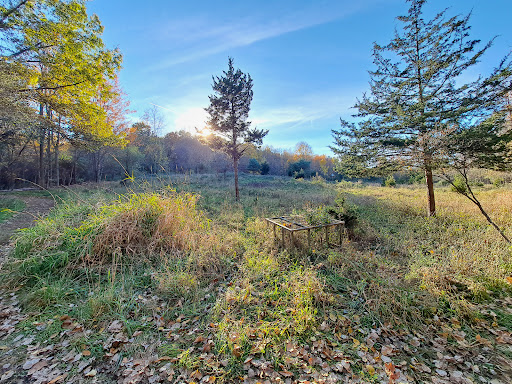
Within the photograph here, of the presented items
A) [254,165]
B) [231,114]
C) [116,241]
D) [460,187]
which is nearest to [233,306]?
[116,241]

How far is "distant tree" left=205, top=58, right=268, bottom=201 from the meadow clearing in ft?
24.0

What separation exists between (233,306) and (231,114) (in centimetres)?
1024

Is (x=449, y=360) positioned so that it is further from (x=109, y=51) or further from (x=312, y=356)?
(x=109, y=51)

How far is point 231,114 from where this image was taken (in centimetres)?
1110

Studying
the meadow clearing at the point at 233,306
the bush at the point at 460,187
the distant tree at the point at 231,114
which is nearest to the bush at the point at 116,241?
the meadow clearing at the point at 233,306

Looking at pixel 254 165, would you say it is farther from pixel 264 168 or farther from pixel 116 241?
pixel 116 241

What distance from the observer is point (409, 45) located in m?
6.81

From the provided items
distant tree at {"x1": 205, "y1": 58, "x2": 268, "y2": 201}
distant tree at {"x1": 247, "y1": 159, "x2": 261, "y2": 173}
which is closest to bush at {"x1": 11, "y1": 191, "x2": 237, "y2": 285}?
distant tree at {"x1": 205, "y1": 58, "x2": 268, "y2": 201}

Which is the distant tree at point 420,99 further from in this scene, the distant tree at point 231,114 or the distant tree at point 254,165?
the distant tree at point 254,165

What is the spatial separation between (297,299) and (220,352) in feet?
3.66

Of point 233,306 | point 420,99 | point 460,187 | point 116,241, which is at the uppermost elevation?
point 420,99

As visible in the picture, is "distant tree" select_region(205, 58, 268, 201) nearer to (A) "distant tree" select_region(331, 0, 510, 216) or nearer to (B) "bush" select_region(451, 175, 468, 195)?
(A) "distant tree" select_region(331, 0, 510, 216)

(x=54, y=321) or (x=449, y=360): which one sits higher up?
(x=54, y=321)

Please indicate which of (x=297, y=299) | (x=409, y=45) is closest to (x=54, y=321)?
(x=297, y=299)
